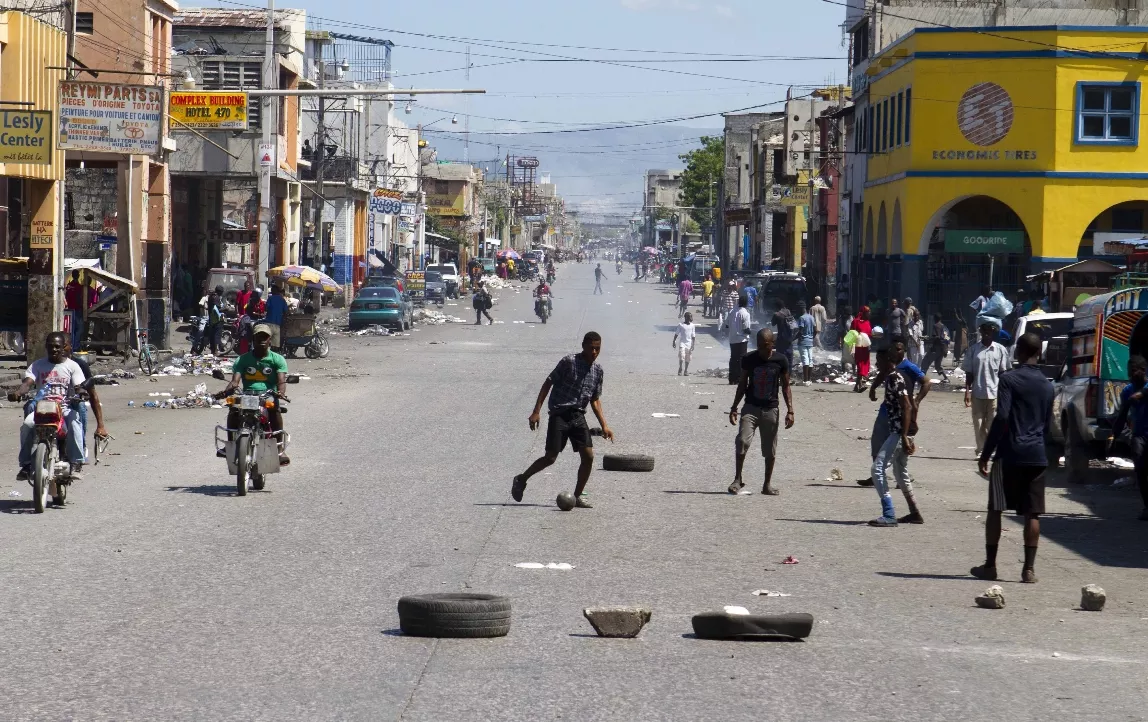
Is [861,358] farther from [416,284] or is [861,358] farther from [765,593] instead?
[416,284]

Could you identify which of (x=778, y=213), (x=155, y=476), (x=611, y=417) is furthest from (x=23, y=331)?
(x=778, y=213)

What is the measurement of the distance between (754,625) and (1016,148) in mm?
38900

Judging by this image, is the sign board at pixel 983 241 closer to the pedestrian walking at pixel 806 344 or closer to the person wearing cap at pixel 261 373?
the pedestrian walking at pixel 806 344

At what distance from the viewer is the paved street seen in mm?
7426

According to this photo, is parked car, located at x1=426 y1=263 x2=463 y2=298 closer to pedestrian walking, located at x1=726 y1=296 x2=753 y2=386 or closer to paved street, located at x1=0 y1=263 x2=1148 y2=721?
pedestrian walking, located at x1=726 y1=296 x2=753 y2=386

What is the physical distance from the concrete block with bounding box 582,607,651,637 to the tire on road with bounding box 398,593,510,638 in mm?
488

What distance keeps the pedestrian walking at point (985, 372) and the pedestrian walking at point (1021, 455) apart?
7.99 meters

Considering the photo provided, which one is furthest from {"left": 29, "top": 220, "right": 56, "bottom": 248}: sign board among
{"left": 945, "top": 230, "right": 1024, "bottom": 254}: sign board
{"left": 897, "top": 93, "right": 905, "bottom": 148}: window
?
{"left": 897, "top": 93, "right": 905, "bottom": 148}: window

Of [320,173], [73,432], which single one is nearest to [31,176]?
[73,432]

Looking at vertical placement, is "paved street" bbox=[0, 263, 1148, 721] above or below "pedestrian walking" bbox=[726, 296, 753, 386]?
below

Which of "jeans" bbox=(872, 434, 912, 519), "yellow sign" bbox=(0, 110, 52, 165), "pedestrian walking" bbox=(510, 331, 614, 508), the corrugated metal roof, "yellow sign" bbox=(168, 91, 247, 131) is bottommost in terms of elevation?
"jeans" bbox=(872, 434, 912, 519)

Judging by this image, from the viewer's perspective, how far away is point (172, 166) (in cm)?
5328

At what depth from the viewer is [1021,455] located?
11.2m

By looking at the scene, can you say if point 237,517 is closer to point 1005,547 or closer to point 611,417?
point 1005,547
